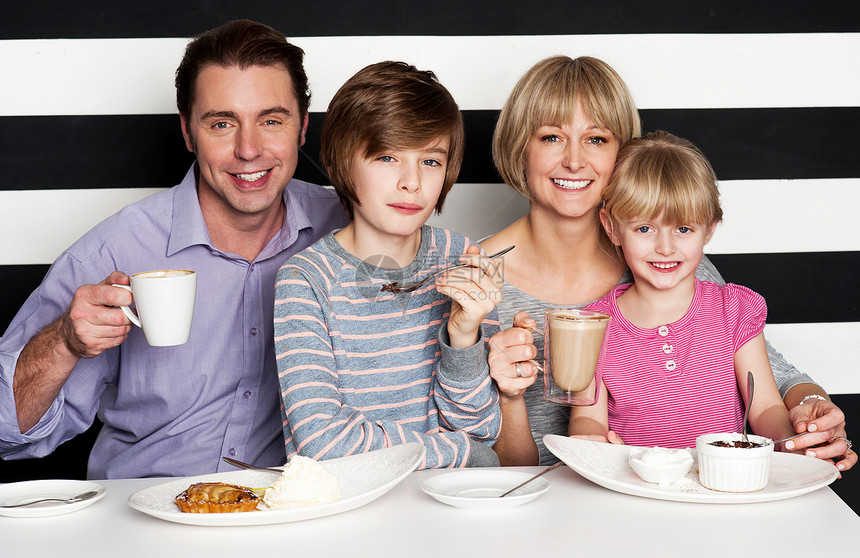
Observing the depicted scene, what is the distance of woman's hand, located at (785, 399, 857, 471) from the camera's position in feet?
4.91

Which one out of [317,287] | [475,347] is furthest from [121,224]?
[475,347]

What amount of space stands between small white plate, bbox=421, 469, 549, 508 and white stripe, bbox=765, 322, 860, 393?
5.09 feet

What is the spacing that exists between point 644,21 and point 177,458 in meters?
1.80

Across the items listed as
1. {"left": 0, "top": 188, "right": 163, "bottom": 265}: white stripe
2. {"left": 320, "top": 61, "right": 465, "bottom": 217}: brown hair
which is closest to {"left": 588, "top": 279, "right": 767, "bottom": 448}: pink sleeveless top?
{"left": 320, "top": 61, "right": 465, "bottom": 217}: brown hair

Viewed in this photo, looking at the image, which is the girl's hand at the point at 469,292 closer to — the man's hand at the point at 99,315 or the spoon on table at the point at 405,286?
the spoon on table at the point at 405,286

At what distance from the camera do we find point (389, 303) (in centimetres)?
173

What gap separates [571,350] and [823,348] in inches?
59.7

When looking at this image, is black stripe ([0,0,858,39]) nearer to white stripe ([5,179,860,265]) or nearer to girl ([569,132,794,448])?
white stripe ([5,179,860,265])

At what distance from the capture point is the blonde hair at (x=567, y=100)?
1.94 m

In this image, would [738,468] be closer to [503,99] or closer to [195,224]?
[195,224]

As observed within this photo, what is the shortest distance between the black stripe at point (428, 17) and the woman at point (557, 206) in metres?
0.48

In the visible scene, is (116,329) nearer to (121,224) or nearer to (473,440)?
(121,224)

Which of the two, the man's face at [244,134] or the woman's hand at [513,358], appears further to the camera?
the man's face at [244,134]

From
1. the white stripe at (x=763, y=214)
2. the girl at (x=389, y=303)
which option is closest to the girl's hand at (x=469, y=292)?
the girl at (x=389, y=303)
